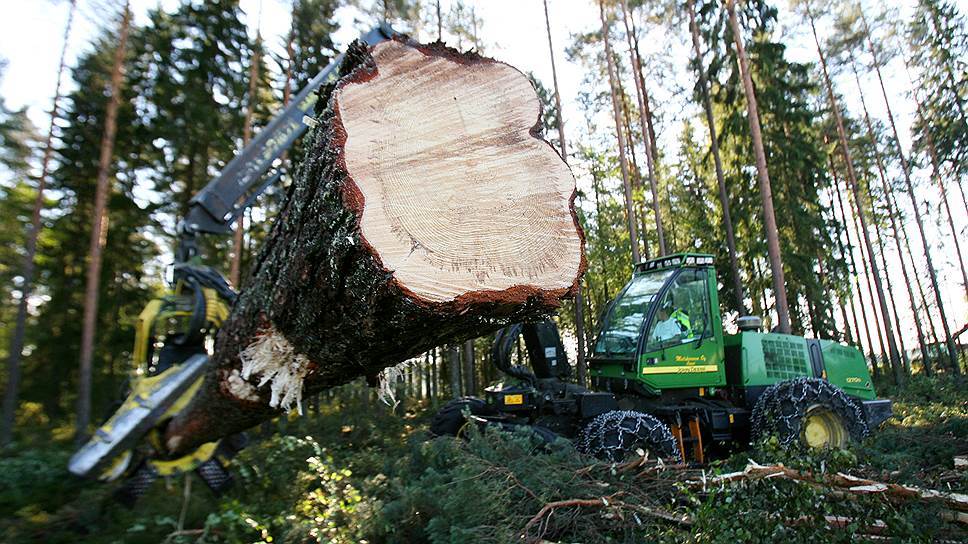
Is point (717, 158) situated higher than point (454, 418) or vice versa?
point (717, 158)

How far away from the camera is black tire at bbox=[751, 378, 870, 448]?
5.80 meters

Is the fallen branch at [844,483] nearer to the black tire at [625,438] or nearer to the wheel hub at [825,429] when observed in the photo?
the black tire at [625,438]

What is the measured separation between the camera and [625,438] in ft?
16.6

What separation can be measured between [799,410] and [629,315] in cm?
195

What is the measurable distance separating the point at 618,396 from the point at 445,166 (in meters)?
5.17

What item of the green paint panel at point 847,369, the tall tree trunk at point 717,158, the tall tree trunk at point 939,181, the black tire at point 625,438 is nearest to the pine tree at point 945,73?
the tall tree trunk at point 939,181

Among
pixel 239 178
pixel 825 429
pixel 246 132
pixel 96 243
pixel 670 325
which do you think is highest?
pixel 246 132

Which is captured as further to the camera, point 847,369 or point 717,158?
point 717,158

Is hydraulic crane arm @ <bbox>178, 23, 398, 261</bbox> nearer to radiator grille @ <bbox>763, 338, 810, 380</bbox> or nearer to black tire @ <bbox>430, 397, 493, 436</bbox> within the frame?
black tire @ <bbox>430, 397, 493, 436</bbox>

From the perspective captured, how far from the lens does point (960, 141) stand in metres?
19.0

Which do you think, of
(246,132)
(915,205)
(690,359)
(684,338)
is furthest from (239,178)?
(915,205)

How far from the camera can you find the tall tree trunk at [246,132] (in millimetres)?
11461

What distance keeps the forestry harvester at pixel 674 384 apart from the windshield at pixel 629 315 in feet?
0.04

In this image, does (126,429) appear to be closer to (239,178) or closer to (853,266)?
(239,178)
